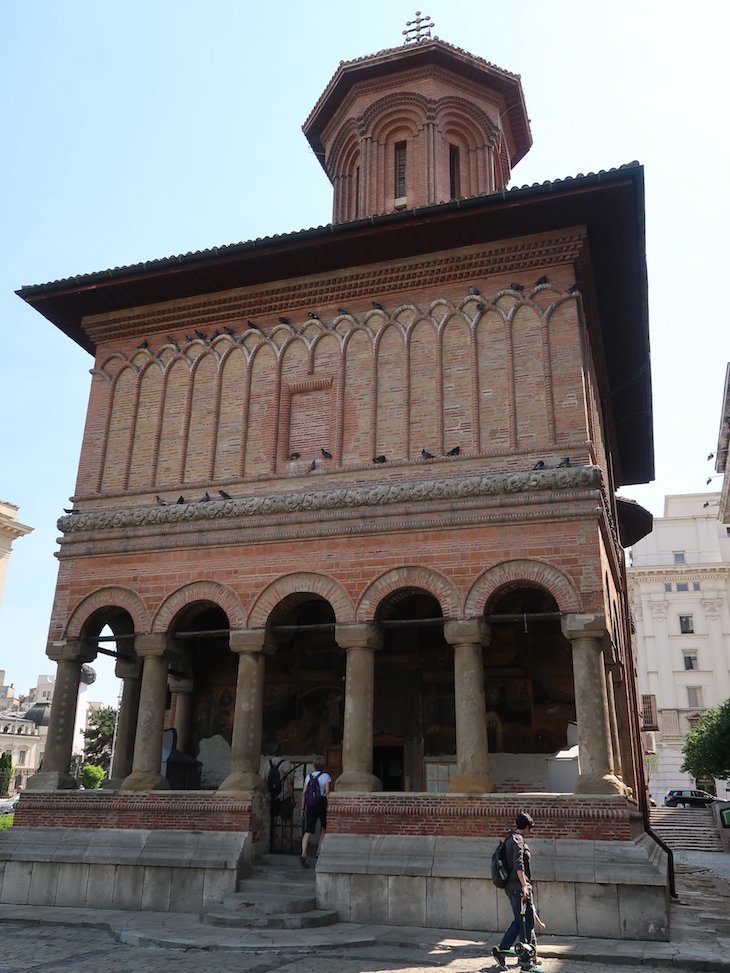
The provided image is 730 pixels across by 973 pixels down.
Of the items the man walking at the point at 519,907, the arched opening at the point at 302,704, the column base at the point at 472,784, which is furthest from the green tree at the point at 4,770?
the man walking at the point at 519,907

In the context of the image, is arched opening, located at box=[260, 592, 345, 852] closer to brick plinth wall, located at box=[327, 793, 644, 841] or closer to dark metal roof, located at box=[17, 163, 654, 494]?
brick plinth wall, located at box=[327, 793, 644, 841]

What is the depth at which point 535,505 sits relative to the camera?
1176 centimetres

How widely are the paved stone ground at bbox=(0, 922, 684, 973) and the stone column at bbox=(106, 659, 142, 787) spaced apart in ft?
18.4

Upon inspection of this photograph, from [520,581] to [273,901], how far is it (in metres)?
5.30

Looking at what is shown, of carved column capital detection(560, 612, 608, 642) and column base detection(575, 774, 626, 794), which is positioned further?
carved column capital detection(560, 612, 608, 642)

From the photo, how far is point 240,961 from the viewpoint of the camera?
820 cm

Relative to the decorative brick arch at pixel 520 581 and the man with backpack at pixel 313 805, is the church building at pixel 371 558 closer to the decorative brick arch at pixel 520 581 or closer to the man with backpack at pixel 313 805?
the decorative brick arch at pixel 520 581

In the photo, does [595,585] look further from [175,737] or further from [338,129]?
[338,129]

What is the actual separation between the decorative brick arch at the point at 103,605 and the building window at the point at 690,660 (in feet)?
145

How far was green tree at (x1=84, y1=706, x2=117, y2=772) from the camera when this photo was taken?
52344 millimetres

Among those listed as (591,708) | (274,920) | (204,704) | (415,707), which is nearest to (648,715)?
(415,707)

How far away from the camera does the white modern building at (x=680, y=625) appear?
4831cm

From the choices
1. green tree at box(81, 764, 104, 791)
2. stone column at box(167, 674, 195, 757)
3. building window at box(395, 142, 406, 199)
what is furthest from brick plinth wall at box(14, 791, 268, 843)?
green tree at box(81, 764, 104, 791)

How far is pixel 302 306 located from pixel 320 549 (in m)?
4.65
